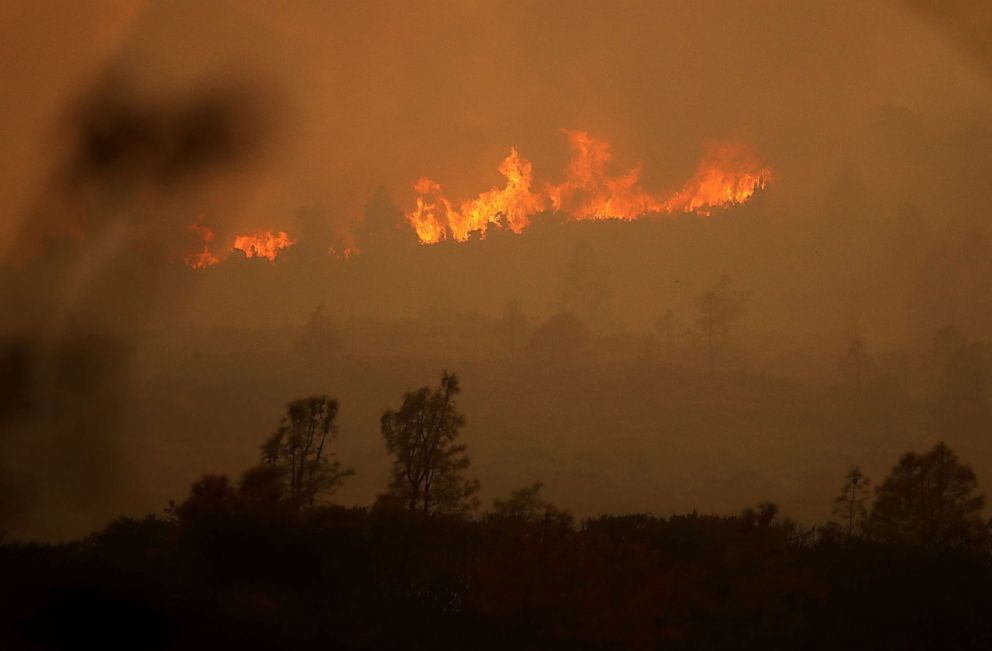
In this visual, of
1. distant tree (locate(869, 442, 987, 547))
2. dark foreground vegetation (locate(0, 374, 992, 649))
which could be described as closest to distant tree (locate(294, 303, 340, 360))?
distant tree (locate(869, 442, 987, 547))

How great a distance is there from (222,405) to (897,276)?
481 feet

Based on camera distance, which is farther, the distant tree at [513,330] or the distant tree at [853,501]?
the distant tree at [513,330]

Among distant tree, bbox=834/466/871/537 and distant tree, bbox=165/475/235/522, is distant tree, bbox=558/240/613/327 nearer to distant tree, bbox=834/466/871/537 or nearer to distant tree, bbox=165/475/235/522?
distant tree, bbox=834/466/871/537

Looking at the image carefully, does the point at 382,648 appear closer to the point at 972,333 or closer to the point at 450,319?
the point at 450,319

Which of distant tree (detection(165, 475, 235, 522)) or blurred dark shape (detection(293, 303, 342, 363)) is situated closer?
distant tree (detection(165, 475, 235, 522))

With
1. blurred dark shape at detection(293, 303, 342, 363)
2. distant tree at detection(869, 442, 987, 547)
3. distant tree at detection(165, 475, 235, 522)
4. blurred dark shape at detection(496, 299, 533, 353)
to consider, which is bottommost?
distant tree at detection(165, 475, 235, 522)

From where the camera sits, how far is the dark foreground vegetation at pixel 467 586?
13766 millimetres

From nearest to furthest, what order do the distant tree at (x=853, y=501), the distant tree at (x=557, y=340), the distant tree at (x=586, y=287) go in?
the distant tree at (x=853, y=501) → the distant tree at (x=557, y=340) → the distant tree at (x=586, y=287)

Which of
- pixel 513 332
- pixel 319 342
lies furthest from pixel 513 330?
pixel 319 342

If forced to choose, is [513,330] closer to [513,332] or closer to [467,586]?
[513,332]

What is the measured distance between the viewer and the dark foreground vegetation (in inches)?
542

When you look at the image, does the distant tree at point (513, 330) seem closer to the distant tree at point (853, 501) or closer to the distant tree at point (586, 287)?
the distant tree at point (586, 287)

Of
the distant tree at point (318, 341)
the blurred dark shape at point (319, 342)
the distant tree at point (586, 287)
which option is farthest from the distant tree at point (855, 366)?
the distant tree at point (318, 341)

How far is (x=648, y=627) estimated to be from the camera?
A: 55.5 feet
